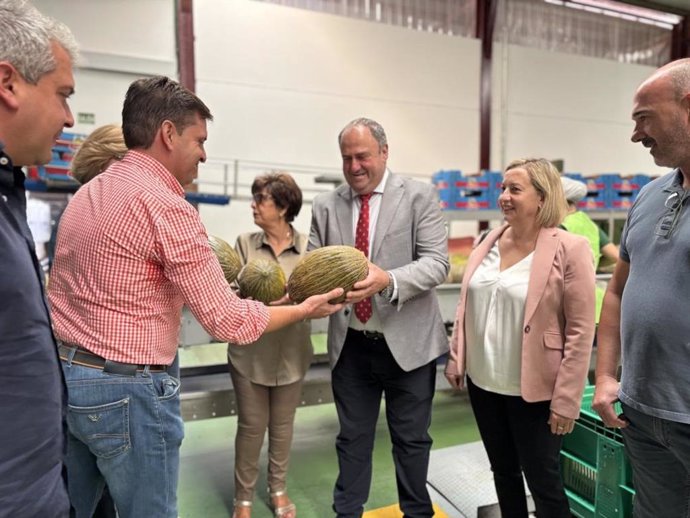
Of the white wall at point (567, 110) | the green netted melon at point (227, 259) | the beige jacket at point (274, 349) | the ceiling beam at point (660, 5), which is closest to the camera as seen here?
the green netted melon at point (227, 259)

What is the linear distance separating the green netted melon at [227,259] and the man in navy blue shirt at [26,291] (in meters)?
1.32

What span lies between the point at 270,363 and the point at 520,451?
1.19 metres

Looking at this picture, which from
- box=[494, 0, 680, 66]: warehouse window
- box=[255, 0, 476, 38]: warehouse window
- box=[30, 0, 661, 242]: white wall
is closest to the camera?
box=[30, 0, 661, 242]: white wall

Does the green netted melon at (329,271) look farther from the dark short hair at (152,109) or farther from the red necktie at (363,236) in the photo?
the dark short hair at (152,109)

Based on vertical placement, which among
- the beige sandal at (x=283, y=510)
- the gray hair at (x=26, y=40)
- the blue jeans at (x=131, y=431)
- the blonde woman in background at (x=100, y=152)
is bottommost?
the beige sandal at (x=283, y=510)

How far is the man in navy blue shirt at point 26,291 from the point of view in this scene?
93cm

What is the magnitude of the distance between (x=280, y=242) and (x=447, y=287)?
1.52m

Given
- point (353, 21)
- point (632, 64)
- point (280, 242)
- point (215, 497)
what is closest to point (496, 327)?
point (280, 242)

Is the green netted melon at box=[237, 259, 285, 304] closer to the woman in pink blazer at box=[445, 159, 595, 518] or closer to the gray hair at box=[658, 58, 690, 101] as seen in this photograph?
the woman in pink blazer at box=[445, 159, 595, 518]

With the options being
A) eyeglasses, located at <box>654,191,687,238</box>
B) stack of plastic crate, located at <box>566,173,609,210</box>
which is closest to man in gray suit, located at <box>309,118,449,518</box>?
eyeglasses, located at <box>654,191,687,238</box>

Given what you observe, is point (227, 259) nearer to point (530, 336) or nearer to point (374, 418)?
point (374, 418)

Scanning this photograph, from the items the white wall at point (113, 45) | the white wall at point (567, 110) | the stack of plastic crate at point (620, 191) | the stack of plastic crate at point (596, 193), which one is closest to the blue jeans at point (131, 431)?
the stack of plastic crate at point (596, 193)

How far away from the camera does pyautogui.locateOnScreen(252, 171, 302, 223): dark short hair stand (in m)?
2.57

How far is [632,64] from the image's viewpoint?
9078 mm
